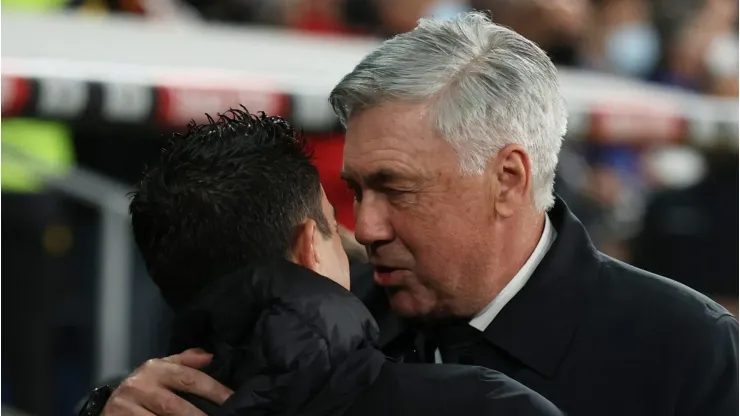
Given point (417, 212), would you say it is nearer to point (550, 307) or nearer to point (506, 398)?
point (550, 307)

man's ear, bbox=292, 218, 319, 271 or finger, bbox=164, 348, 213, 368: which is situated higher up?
man's ear, bbox=292, 218, 319, 271

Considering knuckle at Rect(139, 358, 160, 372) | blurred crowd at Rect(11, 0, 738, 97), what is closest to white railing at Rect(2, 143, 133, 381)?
blurred crowd at Rect(11, 0, 738, 97)

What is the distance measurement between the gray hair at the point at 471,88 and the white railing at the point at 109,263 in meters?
2.28

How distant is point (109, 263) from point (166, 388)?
8.68ft

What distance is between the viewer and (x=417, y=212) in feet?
7.39

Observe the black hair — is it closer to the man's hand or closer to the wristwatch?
the man's hand

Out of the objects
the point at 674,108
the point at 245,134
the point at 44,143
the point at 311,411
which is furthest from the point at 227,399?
the point at 674,108

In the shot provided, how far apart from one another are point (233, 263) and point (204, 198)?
11 cm

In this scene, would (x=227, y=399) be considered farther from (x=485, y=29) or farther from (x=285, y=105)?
(x=285, y=105)

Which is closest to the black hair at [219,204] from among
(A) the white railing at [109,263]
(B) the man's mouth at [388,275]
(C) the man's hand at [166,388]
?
(C) the man's hand at [166,388]

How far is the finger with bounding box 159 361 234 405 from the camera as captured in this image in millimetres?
1801

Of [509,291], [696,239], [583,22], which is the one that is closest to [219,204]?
[509,291]

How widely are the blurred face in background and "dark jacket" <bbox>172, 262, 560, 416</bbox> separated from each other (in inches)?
17.4

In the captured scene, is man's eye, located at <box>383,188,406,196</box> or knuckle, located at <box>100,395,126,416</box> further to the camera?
man's eye, located at <box>383,188,406,196</box>
